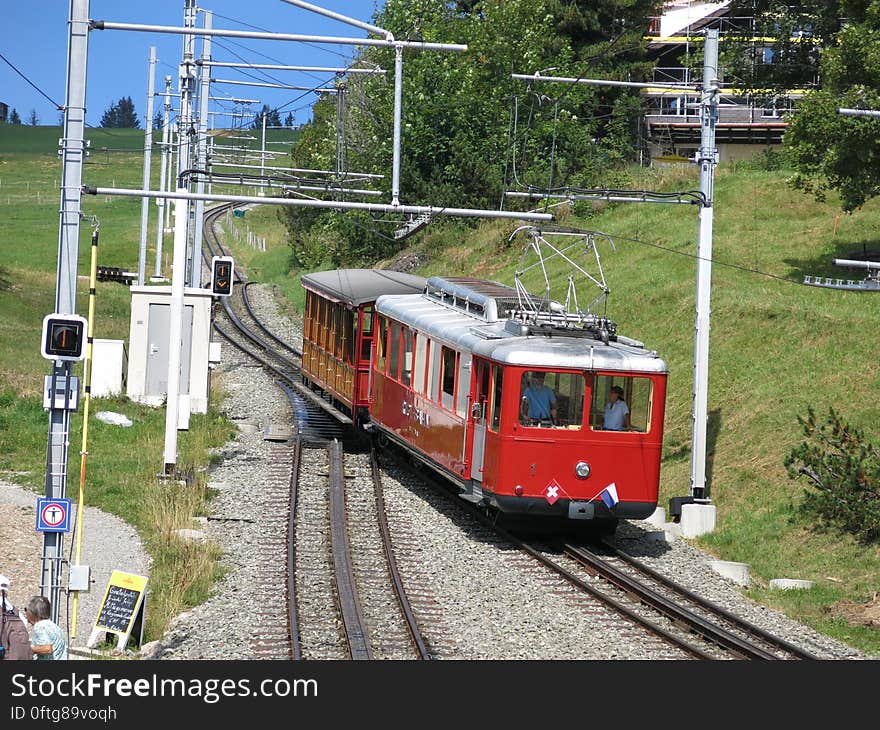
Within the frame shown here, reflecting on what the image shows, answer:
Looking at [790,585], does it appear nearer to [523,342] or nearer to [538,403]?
[538,403]

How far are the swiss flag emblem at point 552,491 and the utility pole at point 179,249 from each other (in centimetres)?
665

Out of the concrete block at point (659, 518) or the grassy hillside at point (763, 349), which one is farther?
the concrete block at point (659, 518)

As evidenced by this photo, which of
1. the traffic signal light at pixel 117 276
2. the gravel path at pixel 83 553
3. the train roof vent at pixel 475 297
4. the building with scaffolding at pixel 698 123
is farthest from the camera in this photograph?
the traffic signal light at pixel 117 276

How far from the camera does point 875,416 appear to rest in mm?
19641

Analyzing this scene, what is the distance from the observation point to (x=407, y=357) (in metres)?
21.0

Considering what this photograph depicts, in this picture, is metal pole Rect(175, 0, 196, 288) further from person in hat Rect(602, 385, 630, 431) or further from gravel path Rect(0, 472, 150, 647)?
person in hat Rect(602, 385, 630, 431)

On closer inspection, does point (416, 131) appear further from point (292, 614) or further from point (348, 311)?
point (292, 614)

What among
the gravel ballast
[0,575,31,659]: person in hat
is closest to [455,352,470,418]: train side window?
the gravel ballast

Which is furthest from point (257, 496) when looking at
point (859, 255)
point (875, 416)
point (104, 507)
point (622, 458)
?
point (859, 255)

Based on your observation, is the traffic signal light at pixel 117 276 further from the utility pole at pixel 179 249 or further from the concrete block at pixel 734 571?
the concrete block at pixel 734 571

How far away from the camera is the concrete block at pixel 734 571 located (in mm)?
16141

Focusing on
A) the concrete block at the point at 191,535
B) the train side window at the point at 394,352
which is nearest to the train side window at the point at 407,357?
the train side window at the point at 394,352

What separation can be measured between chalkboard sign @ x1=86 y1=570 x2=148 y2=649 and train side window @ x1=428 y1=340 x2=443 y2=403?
23.5 ft

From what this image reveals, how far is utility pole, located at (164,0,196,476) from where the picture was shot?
20.4m
